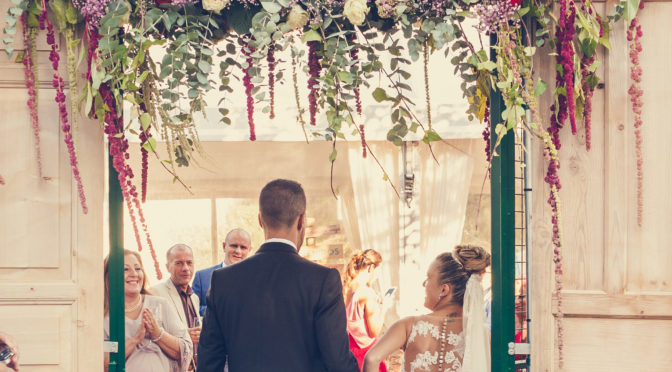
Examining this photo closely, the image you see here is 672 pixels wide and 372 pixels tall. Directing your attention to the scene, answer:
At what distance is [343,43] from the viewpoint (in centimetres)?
277

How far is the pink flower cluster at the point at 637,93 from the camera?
277cm

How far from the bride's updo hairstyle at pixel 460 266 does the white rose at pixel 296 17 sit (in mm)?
1808

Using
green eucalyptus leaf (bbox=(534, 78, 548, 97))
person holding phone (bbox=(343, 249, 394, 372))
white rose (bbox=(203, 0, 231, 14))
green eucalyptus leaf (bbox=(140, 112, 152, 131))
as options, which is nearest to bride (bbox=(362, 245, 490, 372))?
person holding phone (bbox=(343, 249, 394, 372))

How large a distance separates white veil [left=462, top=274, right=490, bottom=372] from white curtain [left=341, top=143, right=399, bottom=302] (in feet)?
9.53

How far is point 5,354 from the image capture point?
2.91 metres

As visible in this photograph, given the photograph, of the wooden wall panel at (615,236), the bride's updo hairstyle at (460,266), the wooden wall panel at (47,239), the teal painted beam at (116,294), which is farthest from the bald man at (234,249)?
the wooden wall panel at (615,236)

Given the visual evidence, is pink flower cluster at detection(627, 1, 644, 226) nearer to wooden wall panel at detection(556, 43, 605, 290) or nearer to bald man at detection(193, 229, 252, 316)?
wooden wall panel at detection(556, 43, 605, 290)

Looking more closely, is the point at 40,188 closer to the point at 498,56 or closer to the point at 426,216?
the point at 498,56

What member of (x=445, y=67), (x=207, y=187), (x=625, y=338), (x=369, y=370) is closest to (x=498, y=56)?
(x=625, y=338)

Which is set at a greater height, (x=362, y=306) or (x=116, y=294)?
(x=116, y=294)

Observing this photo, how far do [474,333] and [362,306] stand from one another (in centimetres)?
182

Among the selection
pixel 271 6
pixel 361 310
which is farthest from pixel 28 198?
pixel 361 310

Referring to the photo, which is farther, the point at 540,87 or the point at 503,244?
the point at 503,244

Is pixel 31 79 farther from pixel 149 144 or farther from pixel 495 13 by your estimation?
pixel 495 13
